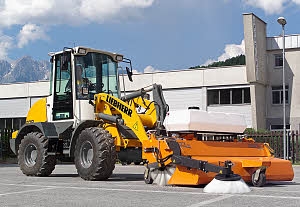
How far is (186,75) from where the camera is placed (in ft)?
150

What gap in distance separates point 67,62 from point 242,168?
5869mm

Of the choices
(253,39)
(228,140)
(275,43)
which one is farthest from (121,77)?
(275,43)

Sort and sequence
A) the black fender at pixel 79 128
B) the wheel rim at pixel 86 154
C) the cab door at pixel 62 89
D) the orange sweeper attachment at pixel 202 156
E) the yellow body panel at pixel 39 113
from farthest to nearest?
1. the yellow body panel at pixel 39 113
2. the cab door at pixel 62 89
3. the black fender at pixel 79 128
4. the wheel rim at pixel 86 154
5. the orange sweeper attachment at pixel 202 156

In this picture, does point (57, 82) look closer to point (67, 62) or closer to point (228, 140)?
point (67, 62)

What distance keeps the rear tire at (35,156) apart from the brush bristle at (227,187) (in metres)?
6.33

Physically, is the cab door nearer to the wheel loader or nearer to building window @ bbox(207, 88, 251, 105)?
the wheel loader

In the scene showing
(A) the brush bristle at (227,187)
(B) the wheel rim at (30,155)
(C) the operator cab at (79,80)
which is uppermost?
(C) the operator cab at (79,80)

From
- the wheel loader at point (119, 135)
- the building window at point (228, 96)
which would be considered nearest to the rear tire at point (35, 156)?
the wheel loader at point (119, 135)

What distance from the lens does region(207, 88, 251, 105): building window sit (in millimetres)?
43950

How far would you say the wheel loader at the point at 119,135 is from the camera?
10.9 m

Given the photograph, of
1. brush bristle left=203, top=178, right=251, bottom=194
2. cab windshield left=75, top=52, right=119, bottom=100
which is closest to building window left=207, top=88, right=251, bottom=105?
cab windshield left=75, top=52, right=119, bottom=100

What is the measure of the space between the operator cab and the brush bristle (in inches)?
201

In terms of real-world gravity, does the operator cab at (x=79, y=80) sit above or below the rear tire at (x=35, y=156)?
above

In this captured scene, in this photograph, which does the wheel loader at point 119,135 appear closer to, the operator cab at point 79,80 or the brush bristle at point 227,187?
the operator cab at point 79,80
